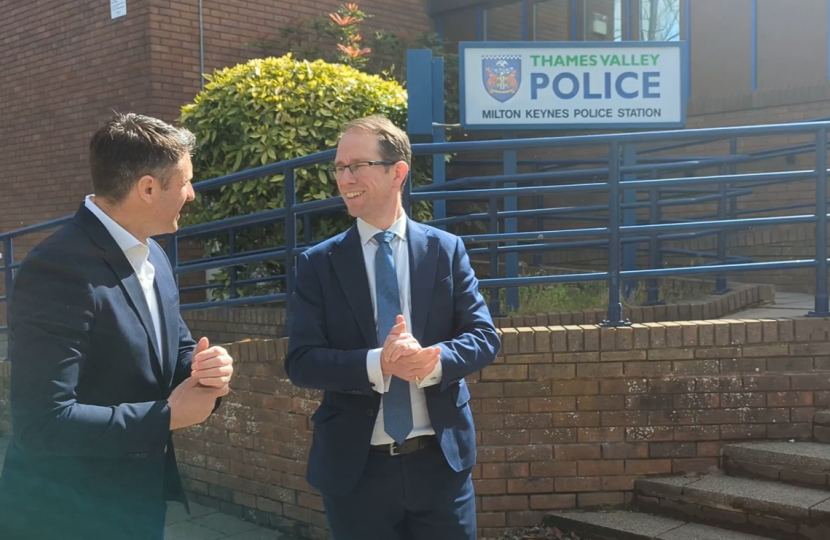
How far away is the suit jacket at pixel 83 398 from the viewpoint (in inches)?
66.0

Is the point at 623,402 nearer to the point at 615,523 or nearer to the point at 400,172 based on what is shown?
the point at 615,523

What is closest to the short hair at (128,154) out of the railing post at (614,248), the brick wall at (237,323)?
the railing post at (614,248)

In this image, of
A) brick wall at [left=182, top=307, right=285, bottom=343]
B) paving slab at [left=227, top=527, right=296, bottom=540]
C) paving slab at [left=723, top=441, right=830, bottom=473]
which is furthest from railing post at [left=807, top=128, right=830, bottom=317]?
brick wall at [left=182, top=307, right=285, bottom=343]

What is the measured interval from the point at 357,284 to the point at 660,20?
7633mm

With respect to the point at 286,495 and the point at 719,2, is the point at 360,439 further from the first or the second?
the point at 719,2

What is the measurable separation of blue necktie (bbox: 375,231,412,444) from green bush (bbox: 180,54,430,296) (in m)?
3.34

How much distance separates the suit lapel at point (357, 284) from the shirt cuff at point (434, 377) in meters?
0.19

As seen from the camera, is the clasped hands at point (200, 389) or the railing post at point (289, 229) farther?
the railing post at point (289, 229)

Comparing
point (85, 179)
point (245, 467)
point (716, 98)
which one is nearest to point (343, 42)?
point (85, 179)

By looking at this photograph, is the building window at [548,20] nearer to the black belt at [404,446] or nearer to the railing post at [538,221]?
the railing post at [538,221]

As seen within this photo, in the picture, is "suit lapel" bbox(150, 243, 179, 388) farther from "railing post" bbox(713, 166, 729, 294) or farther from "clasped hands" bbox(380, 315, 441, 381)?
"railing post" bbox(713, 166, 729, 294)

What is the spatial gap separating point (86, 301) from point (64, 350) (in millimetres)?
115

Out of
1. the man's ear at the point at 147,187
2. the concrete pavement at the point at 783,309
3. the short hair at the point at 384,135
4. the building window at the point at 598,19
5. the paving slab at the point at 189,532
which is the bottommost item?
the paving slab at the point at 189,532

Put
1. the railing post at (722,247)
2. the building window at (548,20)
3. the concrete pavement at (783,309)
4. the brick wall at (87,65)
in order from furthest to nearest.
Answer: the building window at (548,20), the brick wall at (87,65), the railing post at (722,247), the concrete pavement at (783,309)
